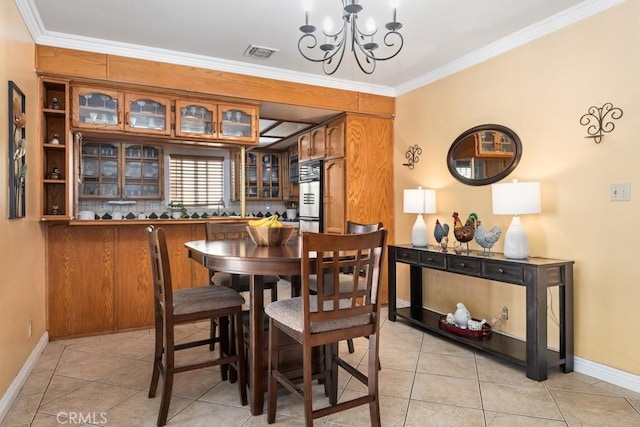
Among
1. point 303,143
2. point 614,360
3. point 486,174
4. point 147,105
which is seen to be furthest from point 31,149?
point 614,360

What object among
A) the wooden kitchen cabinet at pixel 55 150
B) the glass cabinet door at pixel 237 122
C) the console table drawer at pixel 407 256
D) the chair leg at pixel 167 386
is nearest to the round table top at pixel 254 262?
the chair leg at pixel 167 386

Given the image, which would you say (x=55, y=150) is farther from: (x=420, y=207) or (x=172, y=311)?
(x=420, y=207)

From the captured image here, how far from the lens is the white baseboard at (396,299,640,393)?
2477mm

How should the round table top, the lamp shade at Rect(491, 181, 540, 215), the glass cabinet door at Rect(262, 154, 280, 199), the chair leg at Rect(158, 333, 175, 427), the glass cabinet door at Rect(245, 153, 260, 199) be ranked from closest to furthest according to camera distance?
the round table top < the chair leg at Rect(158, 333, 175, 427) < the lamp shade at Rect(491, 181, 540, 215) < the glass cabinet door at Rect(245, 153, 260, 199) < the glass cabinet door at Rect(262, 154, 280, 199)

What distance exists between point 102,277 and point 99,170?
0.99 meters

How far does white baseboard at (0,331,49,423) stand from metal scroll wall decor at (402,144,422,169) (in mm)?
3650

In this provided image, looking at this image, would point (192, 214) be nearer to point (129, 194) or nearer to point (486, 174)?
point (129, 194)

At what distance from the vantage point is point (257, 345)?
84.8 inches

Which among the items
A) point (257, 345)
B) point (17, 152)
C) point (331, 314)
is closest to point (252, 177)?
point (17, 152)

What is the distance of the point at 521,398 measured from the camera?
2352 mm

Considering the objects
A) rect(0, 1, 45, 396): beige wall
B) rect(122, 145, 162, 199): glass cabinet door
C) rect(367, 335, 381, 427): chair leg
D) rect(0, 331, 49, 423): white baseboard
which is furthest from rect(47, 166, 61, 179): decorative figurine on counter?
rect(367, 335, 381, 427): chair leg

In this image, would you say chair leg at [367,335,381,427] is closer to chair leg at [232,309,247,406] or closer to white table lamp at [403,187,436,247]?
chair leg at [232,309,247,406]

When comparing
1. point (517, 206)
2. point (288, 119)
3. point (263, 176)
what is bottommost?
point (517, 206)

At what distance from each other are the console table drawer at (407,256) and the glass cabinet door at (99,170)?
2721 millimetres
